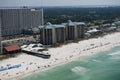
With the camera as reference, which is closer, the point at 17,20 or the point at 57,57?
the point at 57,57

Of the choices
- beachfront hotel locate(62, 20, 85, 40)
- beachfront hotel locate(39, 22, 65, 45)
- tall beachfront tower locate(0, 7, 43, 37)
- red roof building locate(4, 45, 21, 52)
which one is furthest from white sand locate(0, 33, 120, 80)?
tall beachfront tower locate(0, 7, 43, 37)

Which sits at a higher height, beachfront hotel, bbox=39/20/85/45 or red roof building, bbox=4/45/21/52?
beachfront hotel, bbox=39/20/85/45

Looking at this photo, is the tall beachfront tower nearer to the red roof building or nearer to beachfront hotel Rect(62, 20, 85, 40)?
beachfront hotel Rect(62, 20, 85, 40)

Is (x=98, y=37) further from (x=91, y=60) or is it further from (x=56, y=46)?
(x=91, y=60)

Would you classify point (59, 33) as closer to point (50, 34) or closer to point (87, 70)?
point (50, 34)

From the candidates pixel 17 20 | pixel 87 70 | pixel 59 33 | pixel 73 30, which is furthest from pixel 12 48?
pixel 17 20
